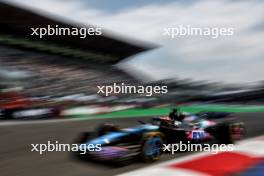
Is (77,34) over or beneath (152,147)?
over

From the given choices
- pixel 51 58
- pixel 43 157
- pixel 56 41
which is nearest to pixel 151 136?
pixel 43 157

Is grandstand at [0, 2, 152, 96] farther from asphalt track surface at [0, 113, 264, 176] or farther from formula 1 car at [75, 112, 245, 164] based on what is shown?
formula 1 car at [75, 112, 245, 164]

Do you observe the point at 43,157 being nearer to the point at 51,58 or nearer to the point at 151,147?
the point at 151,147

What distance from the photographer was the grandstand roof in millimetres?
19328

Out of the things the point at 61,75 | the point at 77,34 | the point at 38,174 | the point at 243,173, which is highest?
the point at 77,34

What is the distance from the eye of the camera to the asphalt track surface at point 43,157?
550 centimetres

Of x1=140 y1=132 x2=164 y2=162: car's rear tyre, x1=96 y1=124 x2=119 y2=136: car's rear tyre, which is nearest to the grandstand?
x1=96 y1=124 x2=119 y2=136: car's rear tyre

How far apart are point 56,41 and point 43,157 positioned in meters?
16.7

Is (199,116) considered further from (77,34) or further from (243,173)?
(77,34)

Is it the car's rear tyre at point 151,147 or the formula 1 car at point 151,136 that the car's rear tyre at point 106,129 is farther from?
the car's rear tyre at point 151,147

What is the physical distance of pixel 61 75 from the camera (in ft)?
63.5

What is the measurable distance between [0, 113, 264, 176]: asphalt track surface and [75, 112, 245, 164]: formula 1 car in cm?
15

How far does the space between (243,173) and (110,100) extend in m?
14.8

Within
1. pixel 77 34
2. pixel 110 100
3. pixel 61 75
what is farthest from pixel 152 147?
pixel 77 34
